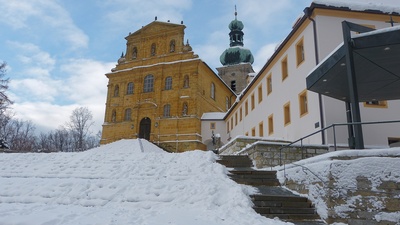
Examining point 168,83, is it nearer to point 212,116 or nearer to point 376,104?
point 212,116

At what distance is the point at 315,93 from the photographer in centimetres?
1490

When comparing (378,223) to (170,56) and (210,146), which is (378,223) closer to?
(210,146)

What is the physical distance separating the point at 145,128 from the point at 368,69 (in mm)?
33461

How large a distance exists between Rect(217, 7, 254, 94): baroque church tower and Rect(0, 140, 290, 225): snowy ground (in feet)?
149

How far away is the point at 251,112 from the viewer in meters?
26.2

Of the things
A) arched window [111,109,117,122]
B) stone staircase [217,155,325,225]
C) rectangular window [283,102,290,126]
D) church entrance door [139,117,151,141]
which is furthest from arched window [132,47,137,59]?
stone staircase [217,155,325,225]

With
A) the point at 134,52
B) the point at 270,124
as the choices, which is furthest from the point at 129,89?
the point at 270,124

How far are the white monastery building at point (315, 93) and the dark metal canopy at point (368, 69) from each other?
41 centimetres

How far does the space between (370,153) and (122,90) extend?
3880 cm

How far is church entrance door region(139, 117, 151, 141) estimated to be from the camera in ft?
133

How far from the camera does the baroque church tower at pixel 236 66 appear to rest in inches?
2318

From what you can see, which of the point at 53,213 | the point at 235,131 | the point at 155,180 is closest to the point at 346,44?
the point at 155,180

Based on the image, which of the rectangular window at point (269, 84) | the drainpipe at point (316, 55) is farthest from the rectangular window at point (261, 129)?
the drainpipe at point (316, 55)

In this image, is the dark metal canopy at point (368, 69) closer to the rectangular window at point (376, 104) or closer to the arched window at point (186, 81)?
the rectangular window at point (376, 104)
